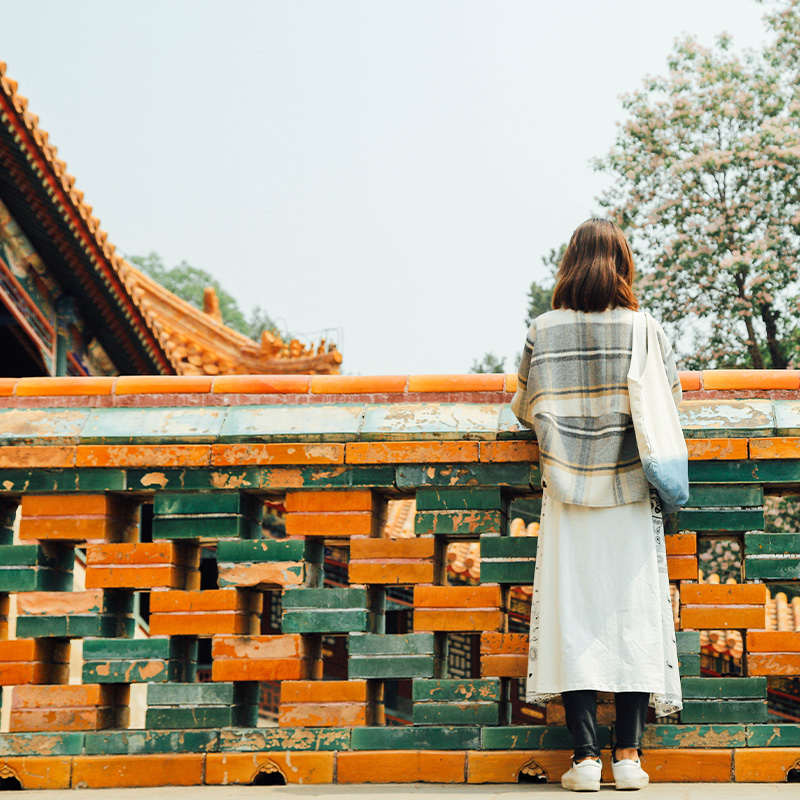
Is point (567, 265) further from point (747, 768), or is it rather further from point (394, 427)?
point (747, 768)

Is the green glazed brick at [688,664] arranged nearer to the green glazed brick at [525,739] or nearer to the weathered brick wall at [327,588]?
the weathered brick wall at [327,588]

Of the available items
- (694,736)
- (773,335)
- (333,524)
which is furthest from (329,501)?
(773,335)

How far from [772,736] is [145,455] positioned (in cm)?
202

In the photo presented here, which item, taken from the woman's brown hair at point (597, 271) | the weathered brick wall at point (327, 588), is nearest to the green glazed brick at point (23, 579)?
the weathered brick wall at point (327, 588)

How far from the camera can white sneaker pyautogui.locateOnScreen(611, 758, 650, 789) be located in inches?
110

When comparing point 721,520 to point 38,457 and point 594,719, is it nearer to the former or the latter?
point 594,719

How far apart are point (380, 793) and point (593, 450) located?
111cm

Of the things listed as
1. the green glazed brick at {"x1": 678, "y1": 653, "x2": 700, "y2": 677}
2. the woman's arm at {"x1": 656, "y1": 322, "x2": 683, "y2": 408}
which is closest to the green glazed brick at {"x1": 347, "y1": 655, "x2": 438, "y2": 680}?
the green glazed brick at {"x1": 678, "y1": 653, "x2": 700, "y2": 677}

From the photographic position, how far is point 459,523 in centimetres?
317

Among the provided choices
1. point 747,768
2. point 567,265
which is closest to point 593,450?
point 567,265

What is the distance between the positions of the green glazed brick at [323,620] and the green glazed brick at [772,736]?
45.1 inches

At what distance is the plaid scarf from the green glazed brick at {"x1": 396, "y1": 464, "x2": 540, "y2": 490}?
17cm

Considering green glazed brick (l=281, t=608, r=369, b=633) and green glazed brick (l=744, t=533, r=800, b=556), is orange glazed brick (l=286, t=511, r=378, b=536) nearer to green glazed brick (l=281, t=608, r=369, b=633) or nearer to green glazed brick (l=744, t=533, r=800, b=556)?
green glazed brick (l=281, t=608, r=369, b=633)

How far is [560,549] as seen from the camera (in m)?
2.96
